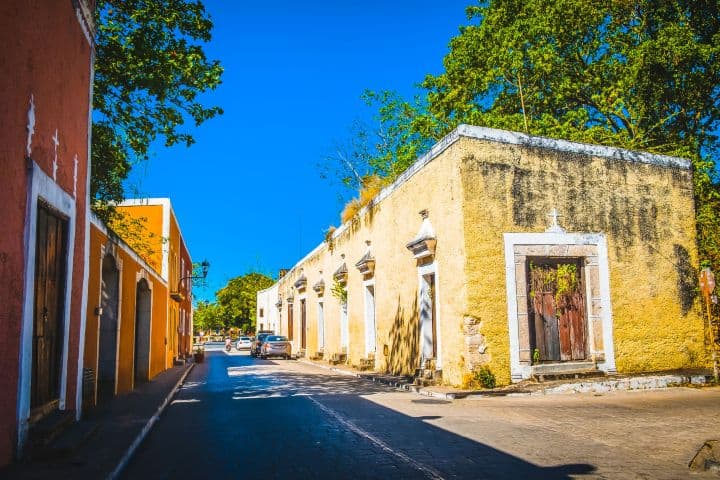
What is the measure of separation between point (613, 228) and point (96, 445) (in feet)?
36.9

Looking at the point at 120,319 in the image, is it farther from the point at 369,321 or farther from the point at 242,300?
the point at 242,300

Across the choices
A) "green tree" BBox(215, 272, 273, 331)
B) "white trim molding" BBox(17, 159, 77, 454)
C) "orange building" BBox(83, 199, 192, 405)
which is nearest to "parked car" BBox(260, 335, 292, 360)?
"orange building" BBox(83, 199, 192, 405)

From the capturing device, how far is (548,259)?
1264cm

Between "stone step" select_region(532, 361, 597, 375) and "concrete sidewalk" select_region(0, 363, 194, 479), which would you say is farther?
"stone step" select_region(532, 361, 597, 375)

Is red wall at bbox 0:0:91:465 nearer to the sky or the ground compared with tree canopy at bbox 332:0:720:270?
nearer to the ground

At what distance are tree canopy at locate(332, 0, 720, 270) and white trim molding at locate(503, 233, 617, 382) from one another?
7516 millimetres

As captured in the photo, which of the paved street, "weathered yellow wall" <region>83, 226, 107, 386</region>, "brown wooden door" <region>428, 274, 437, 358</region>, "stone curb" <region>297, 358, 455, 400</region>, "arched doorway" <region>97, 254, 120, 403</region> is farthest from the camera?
"brown wooden door" <region>428, 274, 437, 358</region>

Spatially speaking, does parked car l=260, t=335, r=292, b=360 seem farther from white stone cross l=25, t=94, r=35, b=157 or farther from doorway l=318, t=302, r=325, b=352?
white stone cross l=25, t=94, r=35, b=157

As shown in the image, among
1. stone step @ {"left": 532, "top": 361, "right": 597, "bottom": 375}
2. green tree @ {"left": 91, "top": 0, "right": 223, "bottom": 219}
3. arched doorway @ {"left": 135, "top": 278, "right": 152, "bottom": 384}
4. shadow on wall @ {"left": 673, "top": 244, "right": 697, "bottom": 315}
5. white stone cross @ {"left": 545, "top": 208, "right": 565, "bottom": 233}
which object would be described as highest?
green tree @ {"left": 91, "top": 0, "right": 223, "bottom": 219}

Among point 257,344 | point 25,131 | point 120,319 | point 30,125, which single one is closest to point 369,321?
point 120,319

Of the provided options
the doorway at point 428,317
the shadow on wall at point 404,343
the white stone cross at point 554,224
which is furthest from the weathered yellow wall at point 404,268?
the white stone cross at point 554,224

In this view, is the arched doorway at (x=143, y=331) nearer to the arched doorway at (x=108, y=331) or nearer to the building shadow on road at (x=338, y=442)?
the arched doorway at (x=108, y=331)

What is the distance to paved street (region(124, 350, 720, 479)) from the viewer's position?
543 cm

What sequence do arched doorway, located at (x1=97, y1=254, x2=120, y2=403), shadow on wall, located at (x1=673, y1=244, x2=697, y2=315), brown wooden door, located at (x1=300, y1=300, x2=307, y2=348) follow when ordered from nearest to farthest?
arched doorway, located at (x1=97, y1=254, x2=120, y2=403), shadow on wall, located at (x1=673, y1=244, x2=697, y2=315), brown wooden door, located at (x1=300, y1=300, x2=307, y2=348)
